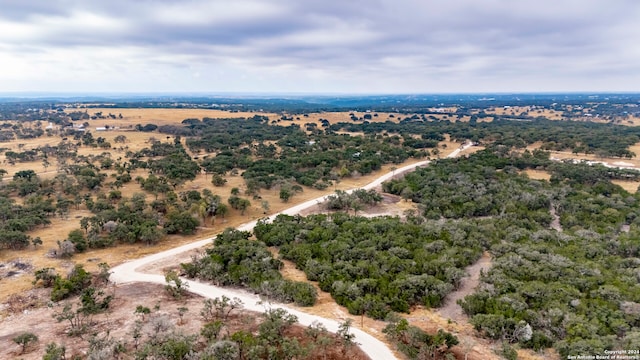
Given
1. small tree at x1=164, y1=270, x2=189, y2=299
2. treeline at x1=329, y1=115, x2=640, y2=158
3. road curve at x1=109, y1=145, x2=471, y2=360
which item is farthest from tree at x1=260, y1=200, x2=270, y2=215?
treeline at x1=329, y1=115, x2=640, y2=158

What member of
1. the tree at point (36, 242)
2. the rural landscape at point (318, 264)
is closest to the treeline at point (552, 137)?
the rural landscape at point (318, 264)

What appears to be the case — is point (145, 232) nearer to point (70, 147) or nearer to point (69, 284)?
point (69, 284)

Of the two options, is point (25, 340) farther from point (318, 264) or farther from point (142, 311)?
point (318, 264)

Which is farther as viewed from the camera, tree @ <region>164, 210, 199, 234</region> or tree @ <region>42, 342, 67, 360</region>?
tree @ <region>164, 210, 199, 234</region>

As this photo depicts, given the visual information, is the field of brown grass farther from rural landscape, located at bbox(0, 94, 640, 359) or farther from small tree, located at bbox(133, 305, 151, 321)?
small tree, located at bbox(133, 305, 151, 321)

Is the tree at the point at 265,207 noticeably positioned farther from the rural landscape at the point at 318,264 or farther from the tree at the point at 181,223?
the tree at the point at 181,223
